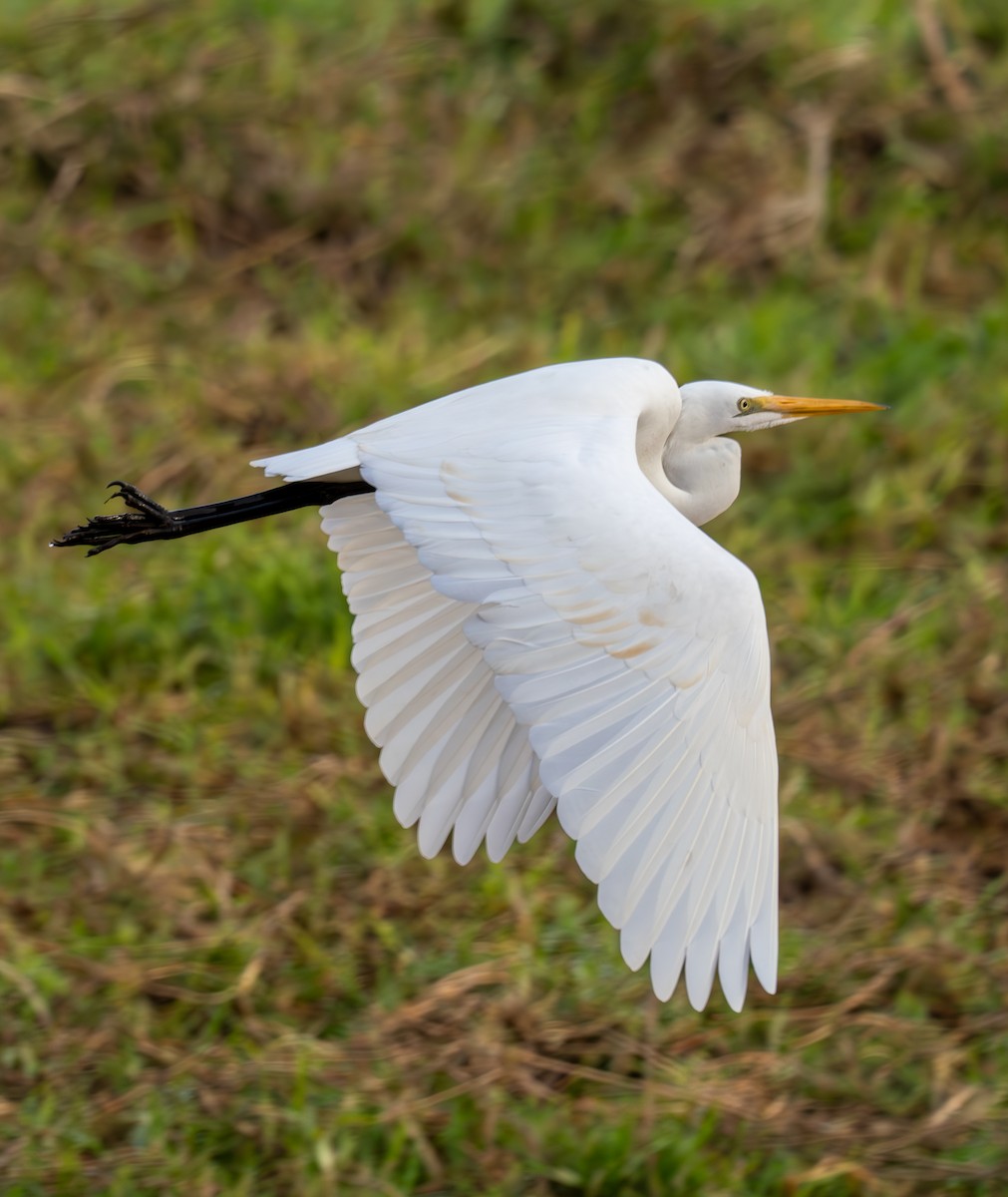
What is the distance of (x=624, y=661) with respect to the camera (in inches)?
88.7

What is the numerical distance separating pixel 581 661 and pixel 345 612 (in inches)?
70.2

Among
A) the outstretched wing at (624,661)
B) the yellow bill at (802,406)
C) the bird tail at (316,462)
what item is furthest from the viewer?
the yellow bill at (802,406)

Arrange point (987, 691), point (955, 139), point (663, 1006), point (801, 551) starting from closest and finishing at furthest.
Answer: point (663, 1006) → point (987, 691) → point (801, 551) → point (955, 139)

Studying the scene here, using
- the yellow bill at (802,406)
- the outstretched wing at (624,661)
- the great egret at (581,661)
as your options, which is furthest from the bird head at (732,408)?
the outstretched wing at (624,661)

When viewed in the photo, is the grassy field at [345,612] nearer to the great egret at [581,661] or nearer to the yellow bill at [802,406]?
the great egret at [581,661]

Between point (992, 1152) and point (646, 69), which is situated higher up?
point (646, 69)

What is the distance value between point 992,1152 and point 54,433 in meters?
2.56

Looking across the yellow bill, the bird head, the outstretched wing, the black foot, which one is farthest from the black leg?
the yellow bill

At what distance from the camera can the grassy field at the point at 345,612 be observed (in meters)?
3.08

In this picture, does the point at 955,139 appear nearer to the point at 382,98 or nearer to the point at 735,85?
the point at 735,85

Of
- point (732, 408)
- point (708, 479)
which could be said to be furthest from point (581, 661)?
point (732, 408)

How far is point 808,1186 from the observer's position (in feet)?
9.89

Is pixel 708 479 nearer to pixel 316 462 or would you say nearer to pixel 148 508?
pixel 316 462

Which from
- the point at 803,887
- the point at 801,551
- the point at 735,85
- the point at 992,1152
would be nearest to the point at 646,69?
the point at 735,85
